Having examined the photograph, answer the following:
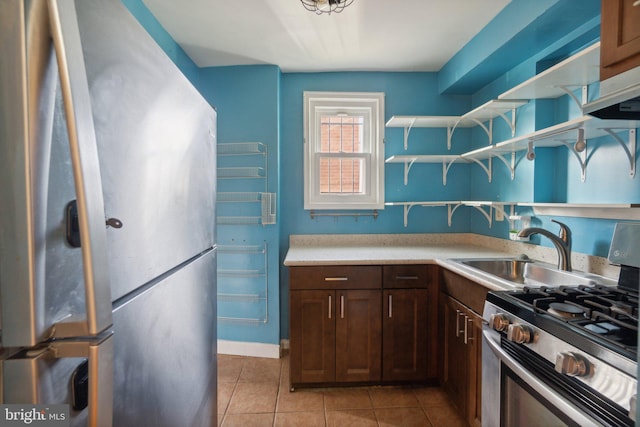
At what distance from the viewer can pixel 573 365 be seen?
0.82 m

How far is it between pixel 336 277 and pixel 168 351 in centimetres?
135

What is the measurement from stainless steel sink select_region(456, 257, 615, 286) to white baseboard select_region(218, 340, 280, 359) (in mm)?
1652

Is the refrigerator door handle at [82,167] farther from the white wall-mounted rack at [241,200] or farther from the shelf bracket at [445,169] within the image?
the shelf bracket at [445,169]

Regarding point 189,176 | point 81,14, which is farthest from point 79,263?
point 189,176

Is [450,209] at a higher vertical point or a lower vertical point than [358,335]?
higher

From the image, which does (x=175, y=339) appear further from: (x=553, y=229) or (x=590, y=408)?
(x=553, y=229)

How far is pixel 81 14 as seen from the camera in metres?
0.45

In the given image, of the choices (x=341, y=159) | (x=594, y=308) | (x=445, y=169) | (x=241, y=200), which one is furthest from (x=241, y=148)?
(x=594, y=308)

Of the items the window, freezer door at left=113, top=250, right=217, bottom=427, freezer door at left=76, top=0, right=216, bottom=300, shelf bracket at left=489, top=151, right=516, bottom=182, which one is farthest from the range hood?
the window

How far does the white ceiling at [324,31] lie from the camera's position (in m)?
1.81

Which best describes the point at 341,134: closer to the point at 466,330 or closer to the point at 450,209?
the point at 450,209

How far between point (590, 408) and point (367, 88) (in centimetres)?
251

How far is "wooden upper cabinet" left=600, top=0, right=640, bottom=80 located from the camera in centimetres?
92

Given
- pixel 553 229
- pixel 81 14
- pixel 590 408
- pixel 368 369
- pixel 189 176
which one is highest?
pixel 81 14
